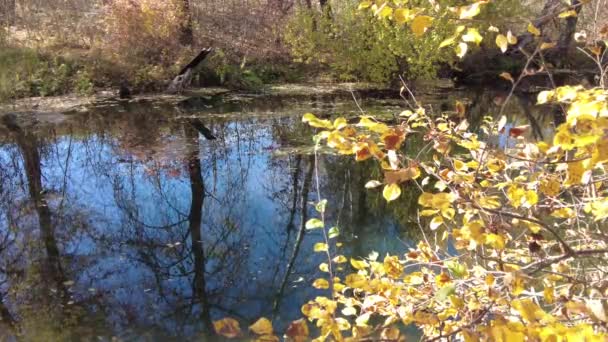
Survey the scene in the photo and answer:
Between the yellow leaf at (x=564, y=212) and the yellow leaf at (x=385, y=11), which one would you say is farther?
the yellow leaf at (x=564, y=212)

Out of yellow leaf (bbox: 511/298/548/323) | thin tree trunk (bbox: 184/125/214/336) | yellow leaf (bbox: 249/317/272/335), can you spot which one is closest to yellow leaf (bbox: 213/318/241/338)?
yellow leaf (bbox: 249/317/272/335)

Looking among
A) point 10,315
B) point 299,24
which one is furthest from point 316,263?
point 299,24

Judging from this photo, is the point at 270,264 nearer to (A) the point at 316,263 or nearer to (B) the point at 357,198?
(A) the point at 316,263

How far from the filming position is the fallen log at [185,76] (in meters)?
12.1

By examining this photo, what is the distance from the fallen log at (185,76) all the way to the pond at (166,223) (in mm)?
2950

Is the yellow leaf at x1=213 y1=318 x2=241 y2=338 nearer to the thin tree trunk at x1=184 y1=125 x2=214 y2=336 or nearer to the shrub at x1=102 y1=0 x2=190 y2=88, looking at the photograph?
the thin tree trunk at x1=184 y1=125 x2=214 y2=336

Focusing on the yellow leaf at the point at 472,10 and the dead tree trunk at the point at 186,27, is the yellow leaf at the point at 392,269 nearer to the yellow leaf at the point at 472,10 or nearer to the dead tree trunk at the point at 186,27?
the yellow leaf at the point at 472,10

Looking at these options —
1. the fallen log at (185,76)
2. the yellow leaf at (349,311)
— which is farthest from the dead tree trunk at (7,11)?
the yellow leaf at (349,311)

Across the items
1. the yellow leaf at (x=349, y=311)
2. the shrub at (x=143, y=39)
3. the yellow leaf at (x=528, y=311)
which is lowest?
the yellow leaf at (x=349, y=311)

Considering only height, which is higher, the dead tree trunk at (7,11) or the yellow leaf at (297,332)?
the dead tree trunk at (7,11)

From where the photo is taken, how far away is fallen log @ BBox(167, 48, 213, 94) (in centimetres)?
1211

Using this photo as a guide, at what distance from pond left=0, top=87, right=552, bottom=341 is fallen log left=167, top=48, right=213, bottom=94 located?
116 inches

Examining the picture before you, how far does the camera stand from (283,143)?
8117mm

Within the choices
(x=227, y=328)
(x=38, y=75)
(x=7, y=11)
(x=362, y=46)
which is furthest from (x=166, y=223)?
(x=7, y=11)
